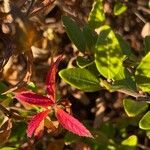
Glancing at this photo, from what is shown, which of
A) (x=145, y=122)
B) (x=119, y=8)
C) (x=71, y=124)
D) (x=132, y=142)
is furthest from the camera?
(x=119, y=8)

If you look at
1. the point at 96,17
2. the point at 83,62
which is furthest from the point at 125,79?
the point at 96,17

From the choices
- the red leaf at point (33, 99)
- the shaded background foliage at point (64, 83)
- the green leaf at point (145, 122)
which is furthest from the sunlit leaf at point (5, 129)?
the green leaf at point (145, 122)

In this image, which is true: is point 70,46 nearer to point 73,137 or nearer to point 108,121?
point 108,121

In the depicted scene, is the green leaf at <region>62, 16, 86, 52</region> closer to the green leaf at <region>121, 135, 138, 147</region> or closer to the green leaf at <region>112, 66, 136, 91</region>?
the green leaf at <region>112, 66, 136, 91</region>

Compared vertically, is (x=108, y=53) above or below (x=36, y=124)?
above

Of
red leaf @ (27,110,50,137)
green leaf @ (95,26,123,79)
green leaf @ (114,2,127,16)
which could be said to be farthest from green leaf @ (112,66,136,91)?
green leaf @ (114,2,127,16)

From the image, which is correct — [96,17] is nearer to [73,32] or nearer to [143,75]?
[73,32]

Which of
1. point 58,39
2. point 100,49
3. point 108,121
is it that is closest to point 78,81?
point 100,49
